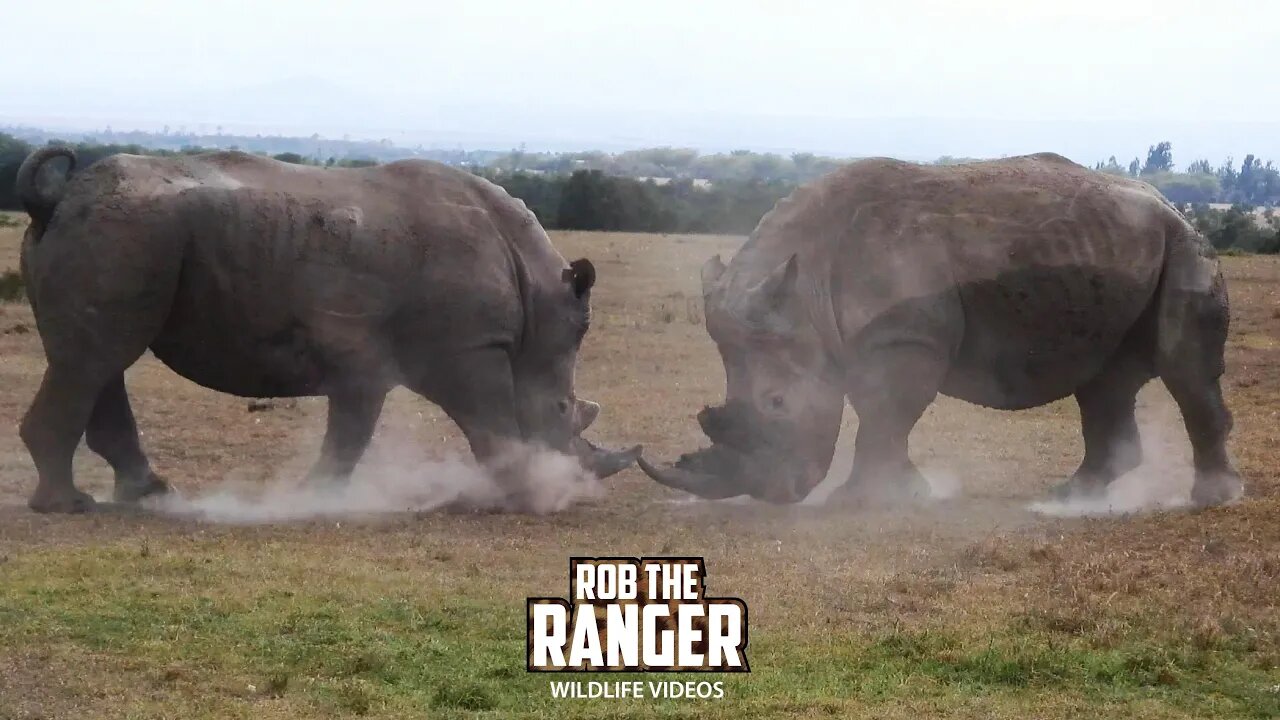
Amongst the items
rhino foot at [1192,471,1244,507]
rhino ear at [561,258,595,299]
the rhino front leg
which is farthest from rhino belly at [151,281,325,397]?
rhino foot at [1192,471,1244,507]

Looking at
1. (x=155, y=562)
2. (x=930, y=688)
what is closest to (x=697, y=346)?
(x=155, y=562)

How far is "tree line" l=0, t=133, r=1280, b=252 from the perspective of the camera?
13.9 meters

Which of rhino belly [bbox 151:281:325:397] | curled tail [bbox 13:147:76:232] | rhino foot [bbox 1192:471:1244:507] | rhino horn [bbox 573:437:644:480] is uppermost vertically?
curled tail [bbox 13:147:76:232]

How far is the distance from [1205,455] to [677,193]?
14.8 m

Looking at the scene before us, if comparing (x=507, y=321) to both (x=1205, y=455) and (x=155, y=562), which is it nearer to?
(x=155, y=562)

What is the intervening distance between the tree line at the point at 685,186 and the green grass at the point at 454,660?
3630mm

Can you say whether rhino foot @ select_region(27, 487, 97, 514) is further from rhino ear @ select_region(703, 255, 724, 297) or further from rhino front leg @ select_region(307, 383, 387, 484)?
rhino ear @ select_region(703, 255, 724, 297)

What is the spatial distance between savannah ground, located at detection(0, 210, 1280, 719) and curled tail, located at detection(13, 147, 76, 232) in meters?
1.71

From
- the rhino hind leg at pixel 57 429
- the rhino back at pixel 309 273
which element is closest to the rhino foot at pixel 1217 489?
the rhino back at pixel 309 273

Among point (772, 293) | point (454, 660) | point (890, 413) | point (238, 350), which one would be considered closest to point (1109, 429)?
point (890, 413)

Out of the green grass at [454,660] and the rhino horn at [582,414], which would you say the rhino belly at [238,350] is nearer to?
the rhino horn at [582,414]

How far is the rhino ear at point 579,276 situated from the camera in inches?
420

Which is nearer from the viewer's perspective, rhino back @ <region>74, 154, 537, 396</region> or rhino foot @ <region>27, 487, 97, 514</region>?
rhino foot @ <region>27, 487, 97, 514</region>
